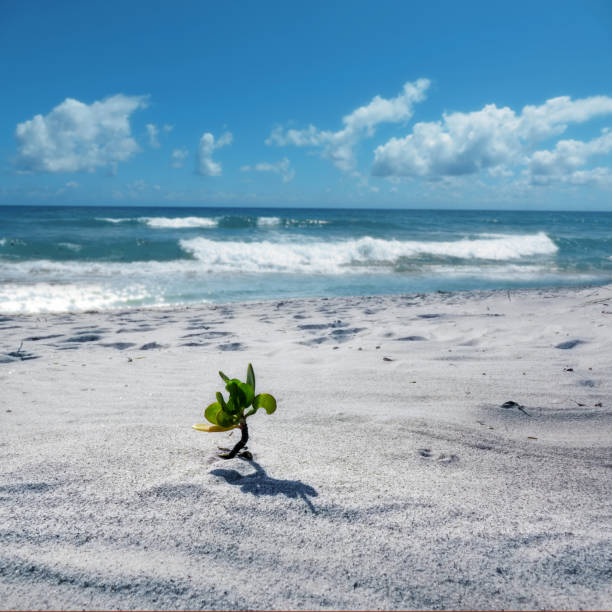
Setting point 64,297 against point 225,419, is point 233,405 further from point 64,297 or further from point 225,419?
point 64,297

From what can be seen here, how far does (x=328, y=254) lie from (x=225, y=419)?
1301 cm

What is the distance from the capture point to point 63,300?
7238 millimetres

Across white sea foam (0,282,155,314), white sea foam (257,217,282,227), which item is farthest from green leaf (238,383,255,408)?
white sea foam (257,217,282,227)

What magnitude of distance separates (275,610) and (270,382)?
5.71ft

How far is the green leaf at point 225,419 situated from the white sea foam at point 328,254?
9.82 metres

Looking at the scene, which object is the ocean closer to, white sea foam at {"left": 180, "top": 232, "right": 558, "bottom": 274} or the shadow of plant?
white sea foam at {"left": 180, "top": 232, "right": 558, "bottom": 274}

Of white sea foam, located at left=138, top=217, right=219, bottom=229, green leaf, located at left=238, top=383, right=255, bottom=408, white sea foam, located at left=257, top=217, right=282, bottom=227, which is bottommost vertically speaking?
green leaf, located at left=238, top=383, right=255, bottom=408

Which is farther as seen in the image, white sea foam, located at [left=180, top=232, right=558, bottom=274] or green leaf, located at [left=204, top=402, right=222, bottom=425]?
white sea foam, located at [left=180, top=232, right=558, bottom=274]

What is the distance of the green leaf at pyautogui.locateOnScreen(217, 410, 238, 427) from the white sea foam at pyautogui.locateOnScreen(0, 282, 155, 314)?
228 inches

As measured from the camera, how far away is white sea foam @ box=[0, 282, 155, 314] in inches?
260

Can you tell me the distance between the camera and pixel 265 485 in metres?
1.37

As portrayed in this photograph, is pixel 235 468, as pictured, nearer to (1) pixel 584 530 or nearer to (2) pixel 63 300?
(1) pixel 584 530

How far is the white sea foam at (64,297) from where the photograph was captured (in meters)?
6.61

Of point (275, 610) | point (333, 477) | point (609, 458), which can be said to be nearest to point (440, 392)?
point (609, 458)
